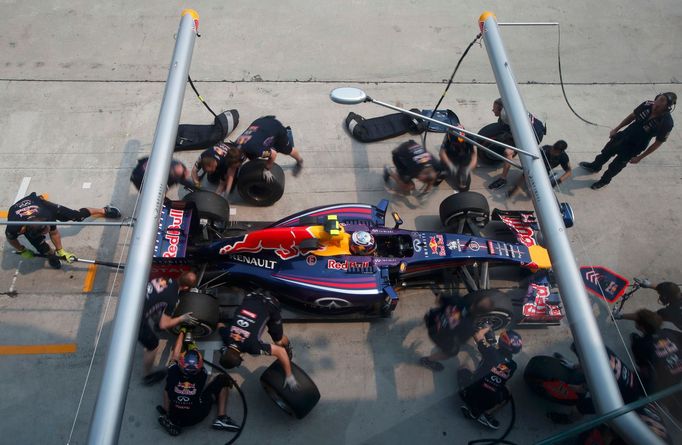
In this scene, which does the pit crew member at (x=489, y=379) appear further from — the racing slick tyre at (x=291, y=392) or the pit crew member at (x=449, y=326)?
the racing slick tyre at (x=291, y=392)

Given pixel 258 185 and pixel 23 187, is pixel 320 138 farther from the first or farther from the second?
pixel 23 187

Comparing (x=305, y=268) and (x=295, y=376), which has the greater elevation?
(x=305, y=268)

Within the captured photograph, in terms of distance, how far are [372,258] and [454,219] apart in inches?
64.9

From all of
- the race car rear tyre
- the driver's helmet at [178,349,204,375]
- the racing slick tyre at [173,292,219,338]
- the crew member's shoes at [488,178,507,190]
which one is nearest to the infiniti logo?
the racing slick tyre at [173,292,219,338]

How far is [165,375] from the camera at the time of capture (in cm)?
542

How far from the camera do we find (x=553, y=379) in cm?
508

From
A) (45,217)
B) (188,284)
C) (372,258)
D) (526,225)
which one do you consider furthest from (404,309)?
(45,217)

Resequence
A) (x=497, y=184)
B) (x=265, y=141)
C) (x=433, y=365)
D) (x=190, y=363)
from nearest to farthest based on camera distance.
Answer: (x=190, y=363) → (x=433, y=365) → (x=265, y=141) → (x=497, y=184)

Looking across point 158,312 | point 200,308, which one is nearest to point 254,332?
point 200,308

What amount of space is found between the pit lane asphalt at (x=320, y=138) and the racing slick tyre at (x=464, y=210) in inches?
24.1

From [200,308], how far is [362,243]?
6.36ft

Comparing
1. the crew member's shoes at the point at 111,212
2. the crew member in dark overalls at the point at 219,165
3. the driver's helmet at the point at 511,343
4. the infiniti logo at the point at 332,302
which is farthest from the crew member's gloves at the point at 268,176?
the driver's helmet at the point at 511,343

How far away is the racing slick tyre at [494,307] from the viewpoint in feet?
17.0

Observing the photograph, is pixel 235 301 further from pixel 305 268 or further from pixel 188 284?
pixel 305 268
